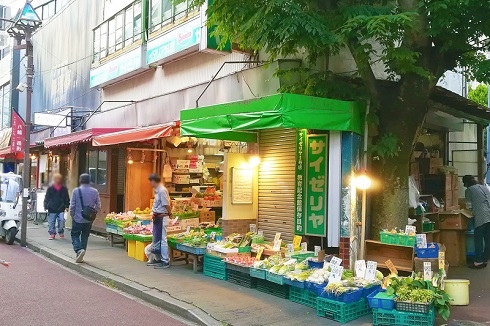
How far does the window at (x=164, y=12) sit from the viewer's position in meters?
14.0

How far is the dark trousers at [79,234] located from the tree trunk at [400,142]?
6523 millimetres

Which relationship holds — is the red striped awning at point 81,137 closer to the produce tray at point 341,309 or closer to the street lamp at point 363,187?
the street lamp at point 363,187

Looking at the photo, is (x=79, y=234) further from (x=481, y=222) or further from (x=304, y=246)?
(x=481, y=222)

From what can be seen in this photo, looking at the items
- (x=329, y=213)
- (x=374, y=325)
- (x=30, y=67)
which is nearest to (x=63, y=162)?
(x=30, y=67)

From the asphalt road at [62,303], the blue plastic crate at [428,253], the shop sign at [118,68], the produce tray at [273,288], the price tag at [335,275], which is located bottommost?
the asphalt road at [62,303]

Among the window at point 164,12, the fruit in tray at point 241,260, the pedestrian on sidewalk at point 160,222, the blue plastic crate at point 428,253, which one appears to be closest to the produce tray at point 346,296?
the blue plastic crate at point 428,253

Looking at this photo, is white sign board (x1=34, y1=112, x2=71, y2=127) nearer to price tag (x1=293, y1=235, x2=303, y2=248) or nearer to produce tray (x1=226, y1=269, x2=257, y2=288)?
produce tray (x1=226, y1=269, x2=257, y2=288)

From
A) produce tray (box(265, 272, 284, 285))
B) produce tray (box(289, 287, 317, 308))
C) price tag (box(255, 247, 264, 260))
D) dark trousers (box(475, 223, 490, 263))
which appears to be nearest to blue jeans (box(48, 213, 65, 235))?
price tag (box(255, 247, 264, 260))

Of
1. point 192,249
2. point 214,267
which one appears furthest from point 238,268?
point 192,249

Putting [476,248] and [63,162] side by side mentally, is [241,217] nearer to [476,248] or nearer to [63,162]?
[476,248]

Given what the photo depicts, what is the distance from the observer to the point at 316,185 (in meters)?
9.21

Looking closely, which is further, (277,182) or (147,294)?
(277,182)

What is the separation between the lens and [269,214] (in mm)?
10578

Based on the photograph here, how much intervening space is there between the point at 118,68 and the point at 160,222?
27.4 feet
